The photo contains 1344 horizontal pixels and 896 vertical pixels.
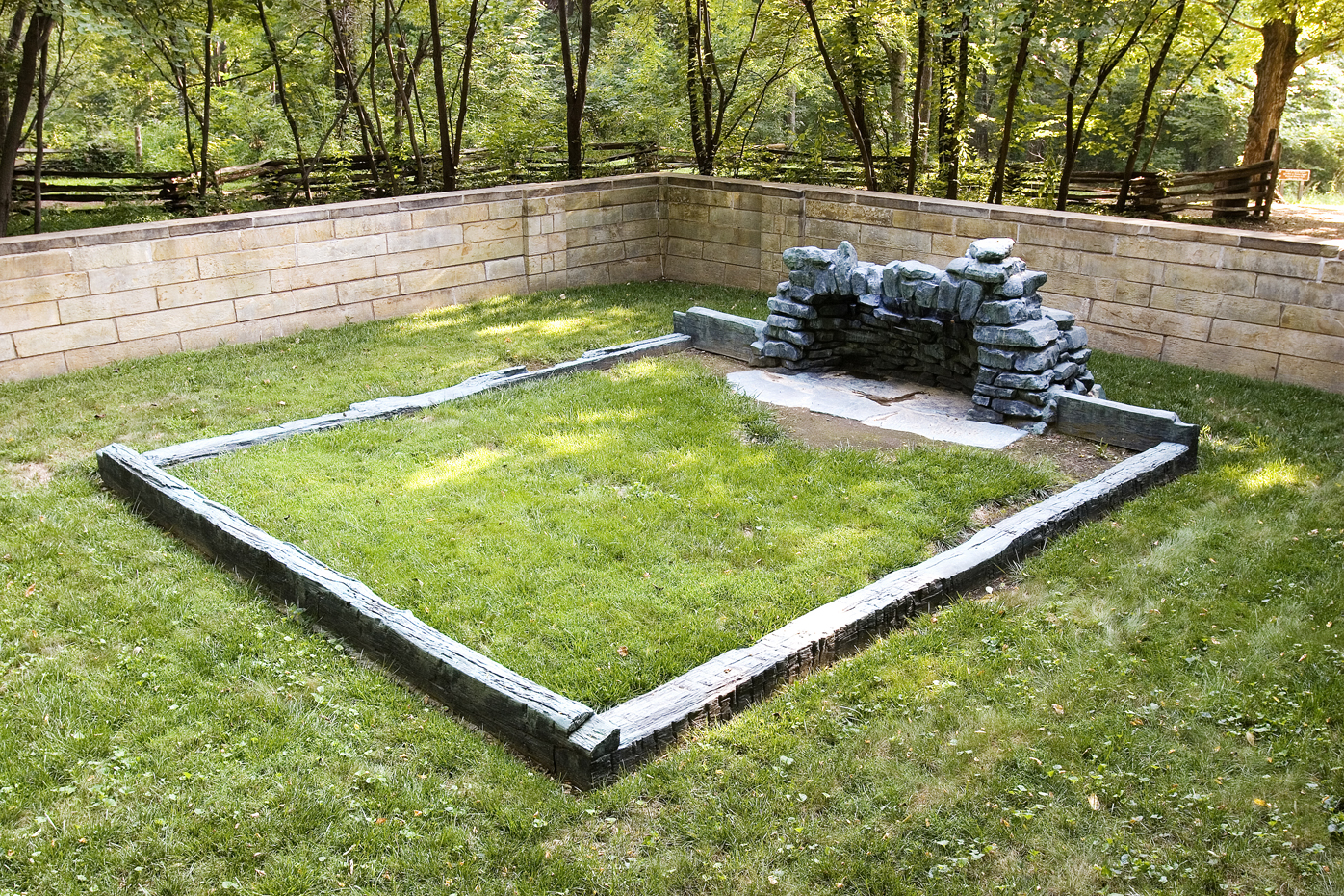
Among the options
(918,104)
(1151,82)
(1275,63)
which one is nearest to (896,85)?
(918,104)

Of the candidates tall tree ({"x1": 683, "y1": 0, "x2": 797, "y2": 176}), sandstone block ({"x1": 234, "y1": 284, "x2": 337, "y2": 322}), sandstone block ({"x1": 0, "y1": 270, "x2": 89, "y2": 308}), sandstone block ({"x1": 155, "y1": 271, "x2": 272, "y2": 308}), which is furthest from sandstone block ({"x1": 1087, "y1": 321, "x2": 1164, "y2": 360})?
sandstone block ({"x1": 0, "y1": 270, "x2": 89, "y2": 308})

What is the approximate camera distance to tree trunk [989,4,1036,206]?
33.6ft

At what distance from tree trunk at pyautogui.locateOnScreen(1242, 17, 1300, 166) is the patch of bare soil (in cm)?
1581

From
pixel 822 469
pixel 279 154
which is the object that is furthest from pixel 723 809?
pixel 279 154

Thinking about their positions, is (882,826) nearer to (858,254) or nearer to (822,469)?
(822,469)

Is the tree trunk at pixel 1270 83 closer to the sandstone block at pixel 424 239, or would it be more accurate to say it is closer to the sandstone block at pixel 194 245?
the sandstone block at pixel 424 239

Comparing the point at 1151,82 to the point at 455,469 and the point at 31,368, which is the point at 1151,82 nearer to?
the point at 455,469

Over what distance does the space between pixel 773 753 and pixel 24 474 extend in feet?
18.1

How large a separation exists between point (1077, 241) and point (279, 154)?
41.1 feet

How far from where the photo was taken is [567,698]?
4.39 metres

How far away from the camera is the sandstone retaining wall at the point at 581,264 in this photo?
862 cm

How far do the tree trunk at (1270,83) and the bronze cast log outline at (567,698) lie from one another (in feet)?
36.4

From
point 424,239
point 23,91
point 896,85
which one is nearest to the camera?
point 23,91

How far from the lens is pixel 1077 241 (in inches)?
376
